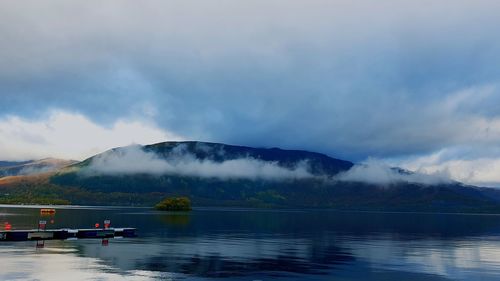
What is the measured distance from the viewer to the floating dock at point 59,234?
104250 millimetres

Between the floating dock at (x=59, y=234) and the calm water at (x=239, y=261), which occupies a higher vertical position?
the floating dock at (x=59, y=234)

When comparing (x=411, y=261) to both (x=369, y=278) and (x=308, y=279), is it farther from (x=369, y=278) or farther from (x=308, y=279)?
(x=308, y=279)

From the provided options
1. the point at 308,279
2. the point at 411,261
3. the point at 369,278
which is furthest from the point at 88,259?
the point at 411,261

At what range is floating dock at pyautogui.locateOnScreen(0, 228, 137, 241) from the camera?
4104 inches

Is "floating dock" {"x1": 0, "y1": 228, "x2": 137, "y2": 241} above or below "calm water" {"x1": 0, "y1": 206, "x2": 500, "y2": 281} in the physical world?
above

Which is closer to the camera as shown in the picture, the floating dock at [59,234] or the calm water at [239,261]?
the calm water at [239,261]

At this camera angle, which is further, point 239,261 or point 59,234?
point 59,234

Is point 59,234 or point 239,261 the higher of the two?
point 59,234

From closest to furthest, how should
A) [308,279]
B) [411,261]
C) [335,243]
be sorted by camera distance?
1. [308,279]
2. [411,261]
3. [335,243]

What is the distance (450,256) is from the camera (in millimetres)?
90062

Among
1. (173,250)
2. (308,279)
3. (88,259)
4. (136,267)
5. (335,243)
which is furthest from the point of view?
(335,243)

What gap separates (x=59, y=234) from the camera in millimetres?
112500

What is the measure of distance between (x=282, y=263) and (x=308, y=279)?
14149 mm

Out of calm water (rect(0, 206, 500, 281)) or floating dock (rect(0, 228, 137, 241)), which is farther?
floating dock (rect(0, 228, 137, 241))
